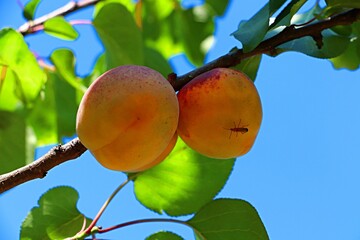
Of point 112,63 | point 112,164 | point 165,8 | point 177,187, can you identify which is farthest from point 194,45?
point 112,164

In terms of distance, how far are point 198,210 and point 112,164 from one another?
0.31 meters

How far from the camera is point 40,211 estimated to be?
0.99 metres

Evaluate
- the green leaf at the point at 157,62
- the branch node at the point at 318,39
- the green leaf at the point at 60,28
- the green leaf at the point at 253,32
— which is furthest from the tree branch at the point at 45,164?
the green leaf at the point at 157,62

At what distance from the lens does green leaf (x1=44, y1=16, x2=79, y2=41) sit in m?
1.35

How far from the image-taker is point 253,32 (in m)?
0.79

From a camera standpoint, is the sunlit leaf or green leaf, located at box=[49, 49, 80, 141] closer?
green leaf, located at box=[49, 49, 80, 141]

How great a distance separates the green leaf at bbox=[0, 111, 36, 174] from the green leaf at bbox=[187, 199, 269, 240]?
446mm

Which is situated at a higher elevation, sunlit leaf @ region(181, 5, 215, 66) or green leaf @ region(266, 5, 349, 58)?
sunlit leaf @ region(181, 5, 215, 66)

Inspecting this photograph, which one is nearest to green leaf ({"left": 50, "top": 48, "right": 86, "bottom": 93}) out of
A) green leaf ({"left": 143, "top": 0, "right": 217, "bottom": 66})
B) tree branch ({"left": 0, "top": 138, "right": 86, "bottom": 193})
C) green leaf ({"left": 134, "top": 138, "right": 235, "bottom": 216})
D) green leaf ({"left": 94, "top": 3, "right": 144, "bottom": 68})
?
green leaf ({"left": 94, "top": 3, "right": 144, "bottom": 68})

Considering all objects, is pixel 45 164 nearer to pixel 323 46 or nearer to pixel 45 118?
pixel 323 46

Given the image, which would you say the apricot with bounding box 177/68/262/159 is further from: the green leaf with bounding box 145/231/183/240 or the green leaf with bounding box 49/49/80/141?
the green leaf with bounding box 49/49/80/141

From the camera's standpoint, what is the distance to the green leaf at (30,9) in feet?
4.50

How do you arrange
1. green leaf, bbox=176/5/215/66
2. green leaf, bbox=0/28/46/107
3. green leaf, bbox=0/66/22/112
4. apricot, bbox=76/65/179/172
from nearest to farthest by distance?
1. apricot, bbox=76/65/179/172
2. green leaf, bbox=0/28/46/107
3. green leaf, bbox=0/66/22/112
4. green leaf, bbox=176/5/215/66

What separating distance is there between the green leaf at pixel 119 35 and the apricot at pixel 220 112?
63cm
